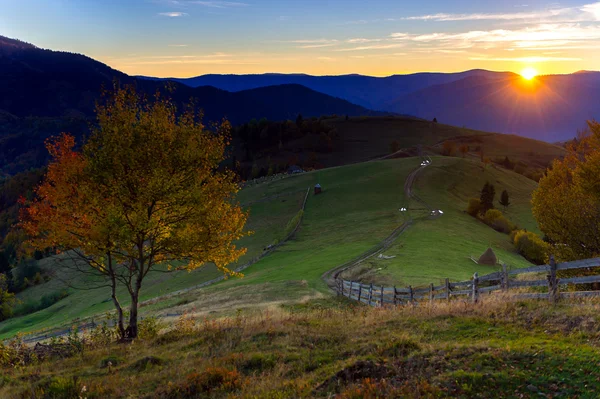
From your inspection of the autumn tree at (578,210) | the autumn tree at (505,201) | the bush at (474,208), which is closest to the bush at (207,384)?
the autumn tree at (578,210)

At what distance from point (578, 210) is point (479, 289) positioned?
2238 cm

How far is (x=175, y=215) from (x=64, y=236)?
18.0 feet

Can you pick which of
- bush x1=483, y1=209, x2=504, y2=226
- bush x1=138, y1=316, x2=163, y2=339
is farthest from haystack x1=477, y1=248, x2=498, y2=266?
bush x1=138, y1=316, x2=163, y2=339

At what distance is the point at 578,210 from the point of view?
36.7m

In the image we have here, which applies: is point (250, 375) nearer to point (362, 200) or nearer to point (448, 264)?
point (448, 264)

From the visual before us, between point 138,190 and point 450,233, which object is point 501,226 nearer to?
point 450,233

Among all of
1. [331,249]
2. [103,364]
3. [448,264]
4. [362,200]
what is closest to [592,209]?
[448,264]

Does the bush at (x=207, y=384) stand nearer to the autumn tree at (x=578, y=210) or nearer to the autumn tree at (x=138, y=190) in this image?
the autumn tree at (x=138, y=190)

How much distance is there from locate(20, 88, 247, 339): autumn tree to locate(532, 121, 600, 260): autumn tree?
2927 cm

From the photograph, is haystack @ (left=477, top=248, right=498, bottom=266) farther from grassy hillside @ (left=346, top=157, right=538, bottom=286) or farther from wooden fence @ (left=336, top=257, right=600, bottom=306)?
wooden fence @ (left=336, top=257, right=600, bottom=306)

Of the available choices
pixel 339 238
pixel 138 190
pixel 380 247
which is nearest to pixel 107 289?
pixel 339 238

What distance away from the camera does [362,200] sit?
283 ft

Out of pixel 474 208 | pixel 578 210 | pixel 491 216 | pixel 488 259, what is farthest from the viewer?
pixel 474 208

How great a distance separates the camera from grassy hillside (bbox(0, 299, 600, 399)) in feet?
33.1
